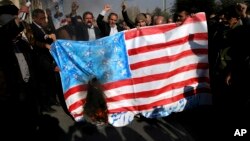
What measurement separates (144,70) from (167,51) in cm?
46

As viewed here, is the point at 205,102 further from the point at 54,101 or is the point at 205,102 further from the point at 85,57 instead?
the point at 54,101

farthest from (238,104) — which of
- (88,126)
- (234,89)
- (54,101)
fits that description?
(54,101)

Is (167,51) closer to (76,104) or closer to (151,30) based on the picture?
(151,30)

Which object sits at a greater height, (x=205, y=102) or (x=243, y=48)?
(x=243, y=48)

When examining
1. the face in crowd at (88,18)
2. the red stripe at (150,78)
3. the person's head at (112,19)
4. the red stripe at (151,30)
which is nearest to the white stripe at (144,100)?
the red stripe at (150,78)

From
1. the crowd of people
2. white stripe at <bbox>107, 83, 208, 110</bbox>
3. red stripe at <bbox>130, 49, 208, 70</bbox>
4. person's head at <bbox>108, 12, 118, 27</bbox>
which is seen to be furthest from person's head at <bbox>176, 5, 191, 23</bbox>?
person's head at <bbox>108, 12, 118, 27</bbox>

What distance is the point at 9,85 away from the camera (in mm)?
4113

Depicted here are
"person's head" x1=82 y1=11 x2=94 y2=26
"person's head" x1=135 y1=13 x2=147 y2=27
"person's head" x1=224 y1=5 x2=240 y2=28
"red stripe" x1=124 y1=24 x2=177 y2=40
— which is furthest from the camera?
"person's head" x1=82 y1=11 x2=94 y2=26

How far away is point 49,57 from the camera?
6789mm

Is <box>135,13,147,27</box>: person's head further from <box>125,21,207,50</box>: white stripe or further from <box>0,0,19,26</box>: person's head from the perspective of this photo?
<box>0,0,19,26</box>: person's head

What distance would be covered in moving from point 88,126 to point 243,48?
2568mm

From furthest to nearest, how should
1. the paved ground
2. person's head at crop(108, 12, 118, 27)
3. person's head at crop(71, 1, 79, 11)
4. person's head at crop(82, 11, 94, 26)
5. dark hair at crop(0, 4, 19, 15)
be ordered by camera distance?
person's head at crop(71, 1, 79, 11)
person's head at crop(82, 11, 94, 26)
person's head at crop(108, 12, 118, 27)
the paved ground
dark hair at crop(0, 4, 19, 15)

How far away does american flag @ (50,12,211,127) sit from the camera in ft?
19.0

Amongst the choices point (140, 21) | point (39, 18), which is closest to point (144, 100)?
point (140, 21)
